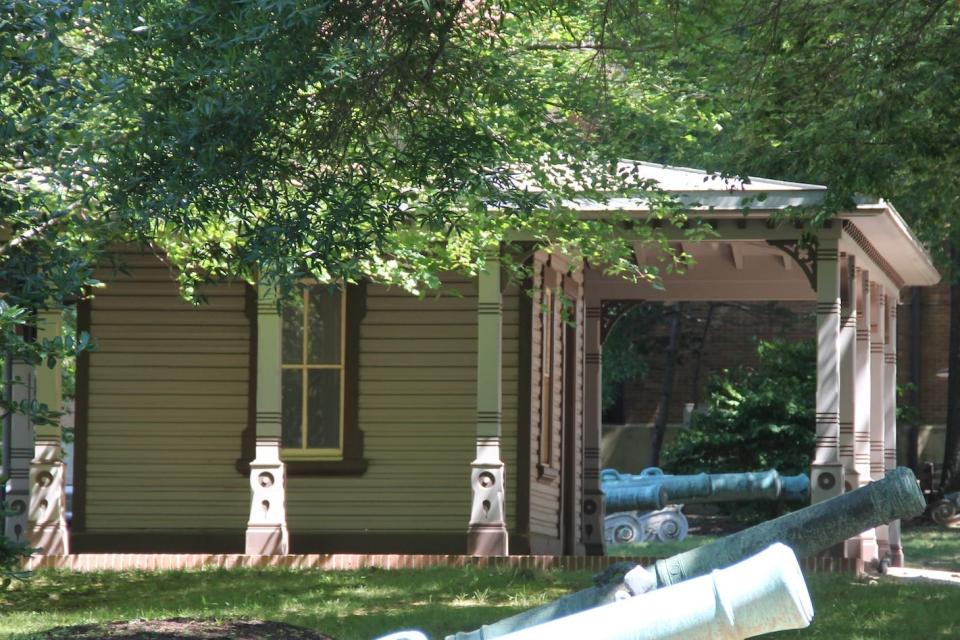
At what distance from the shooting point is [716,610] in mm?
3406

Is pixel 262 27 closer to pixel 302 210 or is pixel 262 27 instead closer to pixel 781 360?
pixel 302 210

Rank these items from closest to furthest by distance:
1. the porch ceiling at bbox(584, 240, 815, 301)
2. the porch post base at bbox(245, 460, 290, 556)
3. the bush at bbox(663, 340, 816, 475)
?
the porch post base at bbox(245, 460, 290, 556), the porch ceiling at bbox(584, 240, 815, 301), the bush at bbox(663, 340, 816, 475)

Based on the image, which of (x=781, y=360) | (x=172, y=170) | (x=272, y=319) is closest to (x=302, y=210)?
(x=172, y=170)

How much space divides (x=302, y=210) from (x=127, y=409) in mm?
9343

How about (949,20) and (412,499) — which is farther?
(412,499)

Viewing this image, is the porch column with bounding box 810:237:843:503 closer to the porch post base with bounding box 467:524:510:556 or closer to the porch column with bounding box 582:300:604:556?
the porch post base with bounding box 467:524:510:556

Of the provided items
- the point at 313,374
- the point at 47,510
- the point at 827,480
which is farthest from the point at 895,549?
the point at 47,510

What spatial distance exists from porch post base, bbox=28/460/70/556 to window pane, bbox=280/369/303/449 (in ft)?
9.24

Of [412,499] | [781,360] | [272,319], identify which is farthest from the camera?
Answer: [781,360]

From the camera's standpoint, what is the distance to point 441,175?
8797mm

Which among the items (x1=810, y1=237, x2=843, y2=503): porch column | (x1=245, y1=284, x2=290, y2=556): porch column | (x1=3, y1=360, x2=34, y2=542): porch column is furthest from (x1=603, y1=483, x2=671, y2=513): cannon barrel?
(x1=3, y1=360, x2=34, y2=542): porch column

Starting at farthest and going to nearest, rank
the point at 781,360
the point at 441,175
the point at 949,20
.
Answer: the point at 781,360 → the point at 949,20 → the point at 441,175

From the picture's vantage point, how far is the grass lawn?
10672 millimetres

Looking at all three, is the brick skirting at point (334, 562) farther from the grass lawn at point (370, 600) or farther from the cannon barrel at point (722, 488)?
the cannon barrel at point (722, 488)
